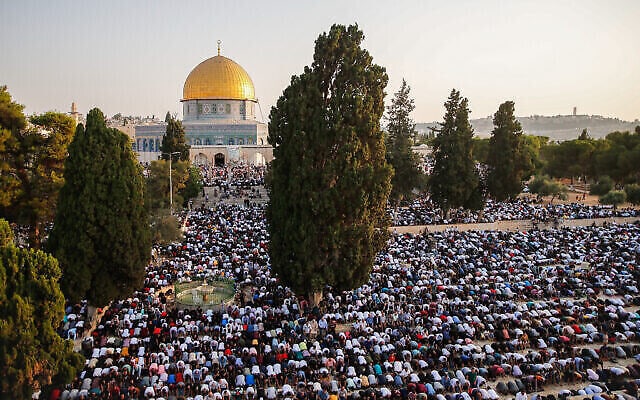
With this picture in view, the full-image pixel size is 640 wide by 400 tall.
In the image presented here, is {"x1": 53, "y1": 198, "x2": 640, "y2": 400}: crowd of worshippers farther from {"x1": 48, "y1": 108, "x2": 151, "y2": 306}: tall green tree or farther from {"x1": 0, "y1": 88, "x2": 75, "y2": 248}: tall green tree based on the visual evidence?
{"x1": 0, "y1": 88, "x2": 75, "y2": 248}: tall green tree

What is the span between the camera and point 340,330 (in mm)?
15023

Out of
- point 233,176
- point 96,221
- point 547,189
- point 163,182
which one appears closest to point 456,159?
point 547,189

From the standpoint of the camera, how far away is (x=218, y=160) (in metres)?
58.1

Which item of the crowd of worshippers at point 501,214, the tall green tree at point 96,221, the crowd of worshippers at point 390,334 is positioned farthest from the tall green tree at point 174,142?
the tall green tree at point 96,221

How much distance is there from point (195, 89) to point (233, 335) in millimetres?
47817

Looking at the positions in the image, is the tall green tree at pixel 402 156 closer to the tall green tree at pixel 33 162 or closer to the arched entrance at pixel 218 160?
the tall green tree at pixel 33 162

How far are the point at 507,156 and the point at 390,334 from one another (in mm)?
21462

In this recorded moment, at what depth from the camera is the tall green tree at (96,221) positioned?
1452cm

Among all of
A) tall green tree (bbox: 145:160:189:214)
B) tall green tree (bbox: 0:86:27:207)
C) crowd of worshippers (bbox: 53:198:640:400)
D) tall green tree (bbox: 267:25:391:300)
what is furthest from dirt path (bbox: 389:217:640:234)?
tall green tree (bbox: 0:86:27:207)

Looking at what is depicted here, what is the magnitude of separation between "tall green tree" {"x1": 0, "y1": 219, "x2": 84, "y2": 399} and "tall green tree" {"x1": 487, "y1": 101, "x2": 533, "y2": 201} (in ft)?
90.1

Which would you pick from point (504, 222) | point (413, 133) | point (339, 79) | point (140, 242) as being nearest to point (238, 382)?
point (140, 242)

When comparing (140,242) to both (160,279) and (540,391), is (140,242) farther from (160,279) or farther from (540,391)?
(540,391)

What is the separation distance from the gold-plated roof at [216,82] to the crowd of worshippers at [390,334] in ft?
127

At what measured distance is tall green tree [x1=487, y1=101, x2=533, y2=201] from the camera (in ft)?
105
